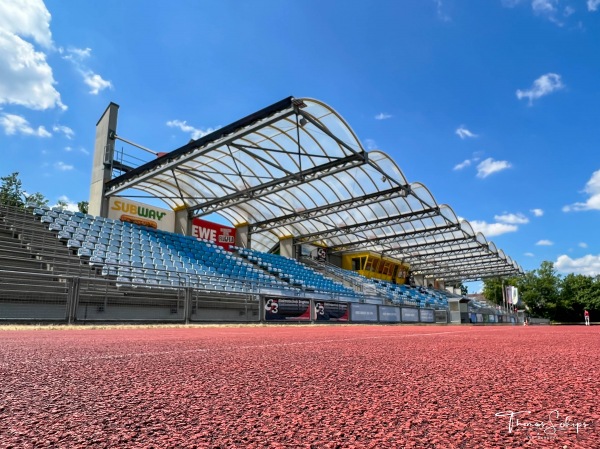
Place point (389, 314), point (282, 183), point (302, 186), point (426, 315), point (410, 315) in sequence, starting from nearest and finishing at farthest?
point (389, 314)
point (410, 315)
point (282, 183)
point (426, 315)
point (302, 186)

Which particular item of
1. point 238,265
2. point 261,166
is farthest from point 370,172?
point 238,265

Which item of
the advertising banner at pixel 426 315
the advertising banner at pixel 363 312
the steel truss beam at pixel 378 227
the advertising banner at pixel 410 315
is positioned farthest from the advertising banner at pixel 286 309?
the steel truss beam at pixel 378 227

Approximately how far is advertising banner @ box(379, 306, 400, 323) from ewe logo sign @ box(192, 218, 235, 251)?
1426 cm

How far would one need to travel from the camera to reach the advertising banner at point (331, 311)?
18594mm

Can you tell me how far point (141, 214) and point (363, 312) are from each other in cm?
1671

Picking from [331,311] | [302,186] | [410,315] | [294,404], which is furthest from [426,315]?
[294,404]

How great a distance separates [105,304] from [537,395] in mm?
12547

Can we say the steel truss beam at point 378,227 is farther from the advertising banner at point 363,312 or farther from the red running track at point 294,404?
the red running track at point 294,404

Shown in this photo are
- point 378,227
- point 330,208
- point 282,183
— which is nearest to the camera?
point 282,183

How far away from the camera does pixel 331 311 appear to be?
19188mm

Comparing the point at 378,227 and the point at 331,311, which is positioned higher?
the point at 378,227

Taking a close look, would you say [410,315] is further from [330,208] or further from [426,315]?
[330,208]

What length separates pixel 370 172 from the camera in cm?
2509

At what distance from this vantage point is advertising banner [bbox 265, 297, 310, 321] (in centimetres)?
1658
